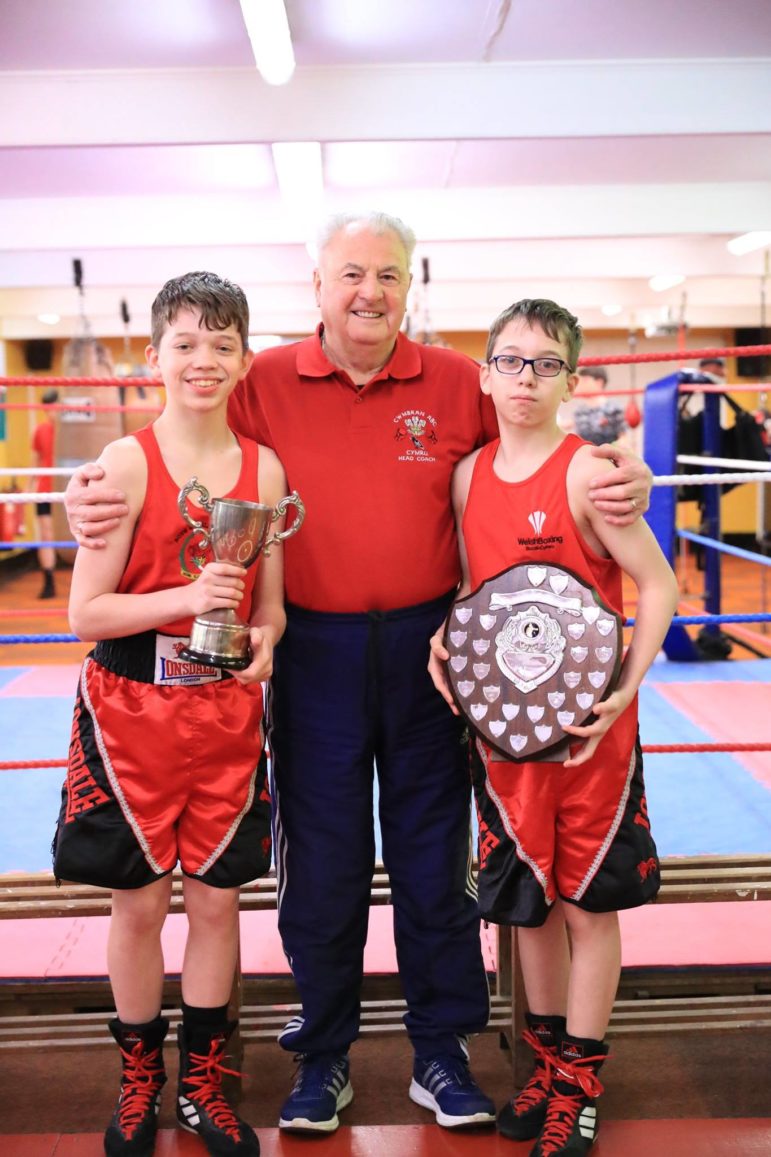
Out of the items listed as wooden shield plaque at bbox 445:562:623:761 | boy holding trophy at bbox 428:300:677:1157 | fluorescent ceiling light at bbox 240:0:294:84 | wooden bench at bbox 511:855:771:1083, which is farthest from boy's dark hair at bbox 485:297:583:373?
fluorescent ceiling light at bbox 240:0:294:84

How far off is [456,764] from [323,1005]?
1.49 ft

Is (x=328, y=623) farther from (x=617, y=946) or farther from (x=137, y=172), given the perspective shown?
(x=137, y=172)

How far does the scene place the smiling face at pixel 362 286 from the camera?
1676 mm

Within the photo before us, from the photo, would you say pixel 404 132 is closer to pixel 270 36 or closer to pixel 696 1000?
pixel 270 36

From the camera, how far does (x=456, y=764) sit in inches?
70.4

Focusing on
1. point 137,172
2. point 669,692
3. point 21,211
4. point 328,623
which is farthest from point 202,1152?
point 21,211

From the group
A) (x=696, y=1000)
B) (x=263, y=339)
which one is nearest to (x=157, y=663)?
(x=696, y=1000)

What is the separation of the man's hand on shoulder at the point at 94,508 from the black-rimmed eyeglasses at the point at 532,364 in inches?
23.4

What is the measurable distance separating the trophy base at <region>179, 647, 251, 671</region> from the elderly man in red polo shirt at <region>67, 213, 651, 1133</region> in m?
0.25

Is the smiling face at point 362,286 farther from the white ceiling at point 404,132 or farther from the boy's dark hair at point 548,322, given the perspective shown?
the white ceiling at point 404,132

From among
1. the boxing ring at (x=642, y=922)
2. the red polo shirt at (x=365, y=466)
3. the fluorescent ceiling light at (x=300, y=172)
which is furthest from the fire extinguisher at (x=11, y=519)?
the red polo shirt at (x=365, y=466)

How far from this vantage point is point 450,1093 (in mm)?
1743

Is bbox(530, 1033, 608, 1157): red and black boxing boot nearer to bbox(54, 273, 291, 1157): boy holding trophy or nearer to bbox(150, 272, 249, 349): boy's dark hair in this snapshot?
bbox(54, 273, 291, 1157): boy holding trophy

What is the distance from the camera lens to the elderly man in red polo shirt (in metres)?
1.70
